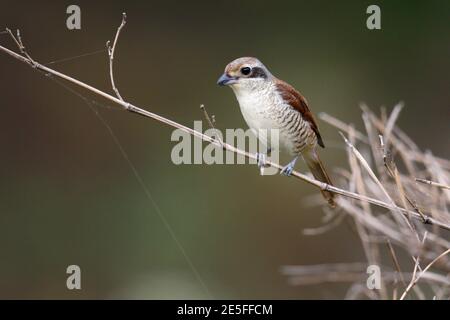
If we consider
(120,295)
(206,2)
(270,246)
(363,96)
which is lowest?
(120,295)

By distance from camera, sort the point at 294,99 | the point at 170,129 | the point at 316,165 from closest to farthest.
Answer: the point at 294,99, the point at 316,165, the point at 170,129

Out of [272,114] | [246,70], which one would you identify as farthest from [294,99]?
[246,70]

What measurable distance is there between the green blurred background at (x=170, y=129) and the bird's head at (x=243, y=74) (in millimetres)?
2332

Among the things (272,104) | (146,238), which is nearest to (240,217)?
(146,238)

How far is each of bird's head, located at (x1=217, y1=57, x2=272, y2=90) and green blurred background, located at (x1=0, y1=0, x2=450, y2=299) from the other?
2.33 metres

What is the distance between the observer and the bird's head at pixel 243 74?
2695 mm

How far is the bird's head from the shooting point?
2695 mm

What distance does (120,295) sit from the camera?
461 centimetres

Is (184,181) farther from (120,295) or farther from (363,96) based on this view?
(363,96)

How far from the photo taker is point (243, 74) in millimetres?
2727

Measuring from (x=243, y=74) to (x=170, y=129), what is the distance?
262cm

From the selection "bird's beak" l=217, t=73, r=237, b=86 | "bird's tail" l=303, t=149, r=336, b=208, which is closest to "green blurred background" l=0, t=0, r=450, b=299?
"bird's tail" l=303, t=149, r=336, b=208

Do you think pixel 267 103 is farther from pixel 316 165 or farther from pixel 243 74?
pixel 316 165

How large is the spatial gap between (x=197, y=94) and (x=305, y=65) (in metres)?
0.89
